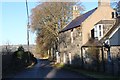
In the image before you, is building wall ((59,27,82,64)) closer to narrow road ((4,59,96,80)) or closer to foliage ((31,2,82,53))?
foliage ((31,2,82,53))

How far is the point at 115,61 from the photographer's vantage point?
2752cm

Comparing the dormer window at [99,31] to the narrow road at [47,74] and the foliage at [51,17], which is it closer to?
the narrow road at [47,74]

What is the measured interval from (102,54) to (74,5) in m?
29.1

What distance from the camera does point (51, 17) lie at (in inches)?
2276

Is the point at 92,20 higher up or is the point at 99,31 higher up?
the point at 92,20

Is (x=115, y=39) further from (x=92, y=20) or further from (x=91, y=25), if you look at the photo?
(x=91, y=25)

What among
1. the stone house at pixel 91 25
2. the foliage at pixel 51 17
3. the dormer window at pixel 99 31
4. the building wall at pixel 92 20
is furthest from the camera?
the foliage at pixel 51 17

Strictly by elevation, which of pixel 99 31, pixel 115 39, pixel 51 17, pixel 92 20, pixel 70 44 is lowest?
pixel 70 44

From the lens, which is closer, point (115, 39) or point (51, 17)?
point (115, 39)

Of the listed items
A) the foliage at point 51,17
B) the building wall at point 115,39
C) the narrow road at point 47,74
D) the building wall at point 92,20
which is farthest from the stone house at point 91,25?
the foliage at point 51,17

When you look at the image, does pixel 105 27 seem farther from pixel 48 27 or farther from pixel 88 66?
pixel 48 27

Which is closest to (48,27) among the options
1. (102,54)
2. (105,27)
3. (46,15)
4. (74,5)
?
(46,15)

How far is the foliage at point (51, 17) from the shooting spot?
56719 millimetres

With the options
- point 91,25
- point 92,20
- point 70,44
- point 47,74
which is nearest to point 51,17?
point 70,44
